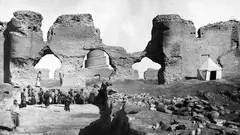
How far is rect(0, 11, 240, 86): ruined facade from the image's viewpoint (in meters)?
24.1

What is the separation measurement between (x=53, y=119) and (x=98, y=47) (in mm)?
12093

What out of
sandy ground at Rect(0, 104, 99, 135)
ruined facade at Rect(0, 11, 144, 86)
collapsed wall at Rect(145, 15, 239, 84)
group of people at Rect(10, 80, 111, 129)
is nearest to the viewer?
sandy ground at Rect(0, 104, 99, 135)

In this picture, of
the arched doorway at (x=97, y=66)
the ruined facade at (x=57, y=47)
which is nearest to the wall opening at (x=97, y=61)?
the arched doorway at (x=97, y=66)

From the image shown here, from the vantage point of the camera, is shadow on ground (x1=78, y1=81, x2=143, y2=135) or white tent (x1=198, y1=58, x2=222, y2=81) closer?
shadow on ground (x1=78, y1=81, x2=143, y2=135)

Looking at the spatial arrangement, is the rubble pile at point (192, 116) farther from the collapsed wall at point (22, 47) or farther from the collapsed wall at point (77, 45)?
the collapsed wall at point (22, 47)

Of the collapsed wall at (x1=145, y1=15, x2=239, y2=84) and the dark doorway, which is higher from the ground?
the collapsed wall at (x1=145, y1=15, x2=239, y2=84)

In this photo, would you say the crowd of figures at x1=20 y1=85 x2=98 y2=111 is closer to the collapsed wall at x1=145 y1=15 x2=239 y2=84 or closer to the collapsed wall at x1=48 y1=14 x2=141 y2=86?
the collapsed wall at x1=48 y1=14 x2=141 y2=86

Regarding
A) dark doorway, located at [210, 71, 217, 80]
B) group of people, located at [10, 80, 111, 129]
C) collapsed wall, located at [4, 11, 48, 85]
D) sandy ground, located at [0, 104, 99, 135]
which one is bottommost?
sandy ground, located at [0, 104, 99, 135]

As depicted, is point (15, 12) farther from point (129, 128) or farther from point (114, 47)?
point (129, 128)

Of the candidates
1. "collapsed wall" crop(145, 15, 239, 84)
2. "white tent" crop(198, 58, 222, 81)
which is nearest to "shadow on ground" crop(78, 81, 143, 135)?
"white tent" crop(198, 58, 222, 81)

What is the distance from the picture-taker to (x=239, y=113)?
10.2 meters

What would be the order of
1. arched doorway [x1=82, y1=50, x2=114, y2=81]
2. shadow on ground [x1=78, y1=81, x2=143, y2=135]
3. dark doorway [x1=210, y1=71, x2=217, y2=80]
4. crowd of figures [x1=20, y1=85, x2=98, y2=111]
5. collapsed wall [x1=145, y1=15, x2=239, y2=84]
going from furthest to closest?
1. arched doorway [x1=82, y1=50, x2=114, y2=81]
2. collapsed wall [x1=145, y1=15, x2=239, y2=84]
3. dark doorway [x1=210, y1=71, x2=217, y2=80]
4. crowd of figures [x1=20, y1=85, x2=98, y2=111]
5. shadow on ground [x1=78, y1=81, x2=143, y2=135]

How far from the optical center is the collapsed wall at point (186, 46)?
25062 mm

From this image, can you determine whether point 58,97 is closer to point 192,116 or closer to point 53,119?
point 53,119
